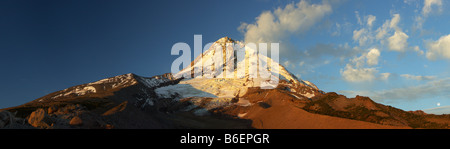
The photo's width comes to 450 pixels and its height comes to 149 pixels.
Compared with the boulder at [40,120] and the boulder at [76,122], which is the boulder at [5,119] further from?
the boulder at [76,122]

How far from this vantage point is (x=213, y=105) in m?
97.8

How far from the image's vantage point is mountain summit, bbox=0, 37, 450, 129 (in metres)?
31.6

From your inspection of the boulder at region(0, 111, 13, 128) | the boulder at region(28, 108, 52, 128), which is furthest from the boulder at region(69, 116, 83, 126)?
the boulder at region(0, 111, 13, 128)

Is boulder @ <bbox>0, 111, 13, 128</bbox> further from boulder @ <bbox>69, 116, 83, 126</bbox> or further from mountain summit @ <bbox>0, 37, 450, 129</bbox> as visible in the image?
boulder @ <bbox>69, 116, 83, 126</bbox>

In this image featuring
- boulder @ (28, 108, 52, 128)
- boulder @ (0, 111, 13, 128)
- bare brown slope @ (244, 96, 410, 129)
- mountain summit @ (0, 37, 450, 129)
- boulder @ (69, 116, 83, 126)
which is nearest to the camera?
boulder @ (0, 111, 13, 128)

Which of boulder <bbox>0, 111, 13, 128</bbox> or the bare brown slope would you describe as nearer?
boulder <bbox>0, 111, 13, 128</bbox>

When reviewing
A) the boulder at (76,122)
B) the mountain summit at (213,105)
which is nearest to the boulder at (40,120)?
the mountain summit at (213,105)

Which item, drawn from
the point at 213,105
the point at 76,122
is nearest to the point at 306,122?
the point at 76,122

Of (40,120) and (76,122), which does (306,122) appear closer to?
(76,122)
